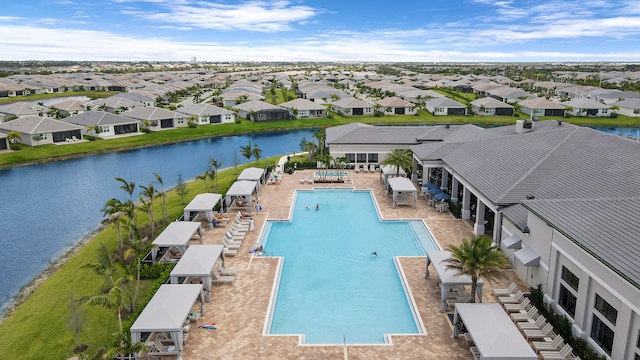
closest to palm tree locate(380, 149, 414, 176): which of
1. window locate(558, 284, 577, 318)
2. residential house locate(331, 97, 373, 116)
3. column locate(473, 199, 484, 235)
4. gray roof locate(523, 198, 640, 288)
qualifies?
column locate(473, 199, 484, 235)

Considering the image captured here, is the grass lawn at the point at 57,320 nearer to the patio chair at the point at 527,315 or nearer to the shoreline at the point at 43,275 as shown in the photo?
the shoreline at the point at 43,275

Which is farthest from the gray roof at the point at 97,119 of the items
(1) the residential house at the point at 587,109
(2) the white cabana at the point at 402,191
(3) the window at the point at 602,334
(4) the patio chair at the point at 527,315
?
Answer: (1) the residential house at the point at 587,109

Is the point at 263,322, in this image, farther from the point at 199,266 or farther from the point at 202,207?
the point at 202,207

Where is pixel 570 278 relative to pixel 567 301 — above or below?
above

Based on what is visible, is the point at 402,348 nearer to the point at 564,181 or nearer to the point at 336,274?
the point at 336,274

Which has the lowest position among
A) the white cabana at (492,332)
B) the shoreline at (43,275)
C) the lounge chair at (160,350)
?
the shoreline at (43,275)

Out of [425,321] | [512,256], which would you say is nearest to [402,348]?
[425,321]

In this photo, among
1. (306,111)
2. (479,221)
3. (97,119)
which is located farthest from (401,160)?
Result: (97,119)
